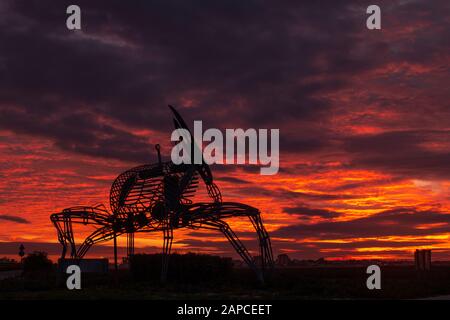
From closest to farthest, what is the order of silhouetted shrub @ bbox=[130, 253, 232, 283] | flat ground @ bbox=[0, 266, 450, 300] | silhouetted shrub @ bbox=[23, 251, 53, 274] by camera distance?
1. flat ground @ bbox=[0, 266, 450, 300]
2. silhouetted shrub @ bbox=[130, 253, 232, 283]
3. silhouetted shrub @ bbox=[23, 251, 53, 274]

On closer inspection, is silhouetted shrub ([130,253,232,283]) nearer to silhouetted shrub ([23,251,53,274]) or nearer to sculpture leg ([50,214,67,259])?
sculpture leg ([50,214,67,259])

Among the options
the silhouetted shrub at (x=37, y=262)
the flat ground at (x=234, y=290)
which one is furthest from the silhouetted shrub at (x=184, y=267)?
the silhouetted shrub at (x=37, y=262)

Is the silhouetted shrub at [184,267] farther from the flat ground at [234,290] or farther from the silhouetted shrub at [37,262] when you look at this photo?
the silhouetted shrub at [37,262]

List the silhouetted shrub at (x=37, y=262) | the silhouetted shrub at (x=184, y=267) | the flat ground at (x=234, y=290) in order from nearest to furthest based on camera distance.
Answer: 1. the flat ground at (x=234, y=290)
2. the silhouetted shrub at (x=184, y=267)
3. the silhouetted shrub at (x=37, y=262)

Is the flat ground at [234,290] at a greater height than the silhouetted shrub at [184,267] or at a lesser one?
lesser

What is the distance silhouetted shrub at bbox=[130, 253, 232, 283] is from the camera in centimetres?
3169

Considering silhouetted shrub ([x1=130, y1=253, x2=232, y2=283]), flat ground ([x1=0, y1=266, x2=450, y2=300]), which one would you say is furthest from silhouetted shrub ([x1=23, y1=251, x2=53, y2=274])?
silhouetted shrub ([x1=130, y1=253, x2=232, y2=283])

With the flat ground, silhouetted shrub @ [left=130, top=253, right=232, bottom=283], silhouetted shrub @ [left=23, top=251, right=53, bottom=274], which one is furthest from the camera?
silhouetted shrub @ [left=23, top=251, right=53, bottom=274]

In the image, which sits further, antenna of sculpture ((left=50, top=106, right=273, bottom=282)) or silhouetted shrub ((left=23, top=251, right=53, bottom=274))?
silhouetted shrub ((left=23, top=251, right=53, bottom=274))

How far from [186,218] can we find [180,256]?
3.25 m

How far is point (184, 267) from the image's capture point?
31750 mm

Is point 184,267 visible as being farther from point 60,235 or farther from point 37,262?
point 37,262

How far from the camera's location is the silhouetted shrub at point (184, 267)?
104ft
